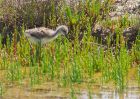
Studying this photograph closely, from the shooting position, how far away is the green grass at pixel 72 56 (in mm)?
8562

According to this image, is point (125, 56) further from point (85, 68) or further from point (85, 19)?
point (85, 19)

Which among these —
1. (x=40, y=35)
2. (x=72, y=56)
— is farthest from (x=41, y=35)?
(x=72, y=56)

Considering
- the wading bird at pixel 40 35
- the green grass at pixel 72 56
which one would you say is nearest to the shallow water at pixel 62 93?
the green grass at pixel 72 56

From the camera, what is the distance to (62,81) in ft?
27.3

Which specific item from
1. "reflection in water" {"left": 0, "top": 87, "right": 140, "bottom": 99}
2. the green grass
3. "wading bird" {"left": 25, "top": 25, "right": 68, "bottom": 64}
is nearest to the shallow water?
"reflection in water" {"left": 0, "top": 87, "right": 140, "bottom": 99}

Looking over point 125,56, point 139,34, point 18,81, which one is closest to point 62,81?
point 18,81

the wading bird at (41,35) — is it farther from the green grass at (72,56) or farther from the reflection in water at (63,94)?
the reflection in water at (63,94)

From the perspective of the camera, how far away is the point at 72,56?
9.93 metres

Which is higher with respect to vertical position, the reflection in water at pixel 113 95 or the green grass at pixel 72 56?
the green grass at pixel 72 56

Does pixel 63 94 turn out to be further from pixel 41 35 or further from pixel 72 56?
pixel 41 35

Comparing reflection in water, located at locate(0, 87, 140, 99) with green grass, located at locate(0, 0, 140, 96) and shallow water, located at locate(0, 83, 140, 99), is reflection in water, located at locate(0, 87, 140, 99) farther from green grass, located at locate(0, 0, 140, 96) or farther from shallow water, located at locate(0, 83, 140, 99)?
green grass, located at locate(0, 0, 140, 96)

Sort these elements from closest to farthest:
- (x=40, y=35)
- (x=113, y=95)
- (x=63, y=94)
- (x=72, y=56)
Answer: (x=113, y=95), (x=63, y=94), (x=72, y=56), (x=40, y=35)

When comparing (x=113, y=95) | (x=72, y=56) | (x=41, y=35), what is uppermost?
(x=41, y=35)

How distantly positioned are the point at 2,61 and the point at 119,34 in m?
2.47
